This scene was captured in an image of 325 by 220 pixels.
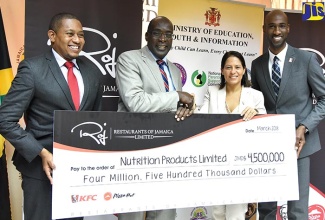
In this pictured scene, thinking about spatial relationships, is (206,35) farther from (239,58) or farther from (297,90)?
(297,90)

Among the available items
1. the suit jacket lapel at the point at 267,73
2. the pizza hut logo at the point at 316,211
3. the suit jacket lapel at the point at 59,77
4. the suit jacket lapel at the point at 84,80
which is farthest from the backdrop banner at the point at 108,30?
the pizza hut logo at the point at 316,211

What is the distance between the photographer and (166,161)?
2301mm

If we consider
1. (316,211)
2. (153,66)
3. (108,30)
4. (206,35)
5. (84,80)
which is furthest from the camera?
(316,211)

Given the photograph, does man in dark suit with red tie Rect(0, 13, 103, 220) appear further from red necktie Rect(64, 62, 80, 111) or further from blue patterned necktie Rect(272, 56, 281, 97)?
blue patterned necktie Rect(272, 56, 281, 97)

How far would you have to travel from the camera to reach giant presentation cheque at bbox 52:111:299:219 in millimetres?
2072

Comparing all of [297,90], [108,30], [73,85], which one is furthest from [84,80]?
[297,90]

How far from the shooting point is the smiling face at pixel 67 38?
217cm

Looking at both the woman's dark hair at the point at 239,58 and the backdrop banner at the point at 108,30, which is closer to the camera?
the woman's dark hair at the point at 239,58

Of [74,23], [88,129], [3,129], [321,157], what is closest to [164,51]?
[74,23]

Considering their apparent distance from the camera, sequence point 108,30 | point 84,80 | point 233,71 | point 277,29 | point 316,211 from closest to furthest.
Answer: point 84,80 < point 233,71 < point 277,29 < point 108,30 < point 316,211

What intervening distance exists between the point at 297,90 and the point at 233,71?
54 centimetres

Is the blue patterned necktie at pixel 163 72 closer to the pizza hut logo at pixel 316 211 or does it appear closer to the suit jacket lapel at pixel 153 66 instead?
the suit jacket lapel at pixel 153 66

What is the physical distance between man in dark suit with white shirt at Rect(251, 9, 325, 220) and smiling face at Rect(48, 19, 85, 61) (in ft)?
5.22

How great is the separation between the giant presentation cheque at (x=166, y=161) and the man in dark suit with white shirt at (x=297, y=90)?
0.25 m
